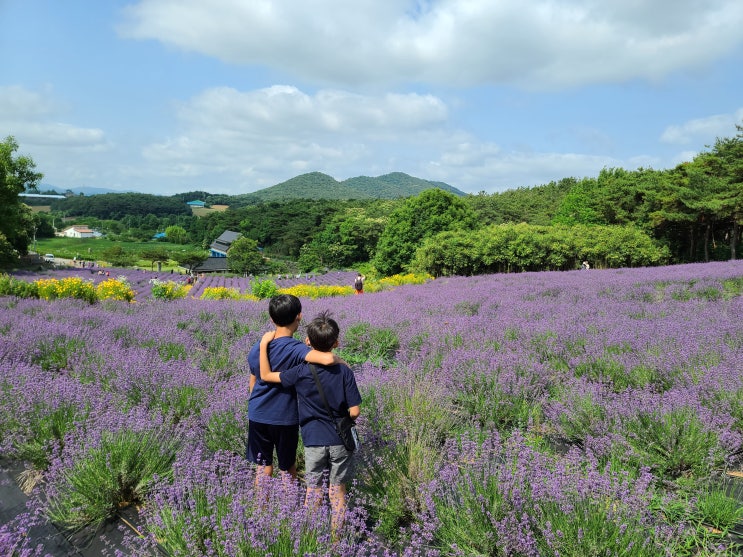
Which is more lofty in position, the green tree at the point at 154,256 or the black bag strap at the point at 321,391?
the black bag strap at the point at 321,391

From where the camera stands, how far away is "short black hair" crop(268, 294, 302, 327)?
8.83 feet

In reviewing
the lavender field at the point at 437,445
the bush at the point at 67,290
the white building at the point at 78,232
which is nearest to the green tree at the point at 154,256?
the white building at the point at 78,232

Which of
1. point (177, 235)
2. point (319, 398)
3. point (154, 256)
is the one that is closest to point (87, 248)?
point (177, 235)

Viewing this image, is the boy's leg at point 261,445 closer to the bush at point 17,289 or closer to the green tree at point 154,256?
the bush at point 17,289

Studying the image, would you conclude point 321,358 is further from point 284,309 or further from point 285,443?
point 285,443

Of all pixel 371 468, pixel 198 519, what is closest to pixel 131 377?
pixel 198 519

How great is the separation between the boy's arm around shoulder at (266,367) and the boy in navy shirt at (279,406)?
0.12 feet

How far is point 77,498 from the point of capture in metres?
2.47

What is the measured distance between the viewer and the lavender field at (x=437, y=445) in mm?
1985

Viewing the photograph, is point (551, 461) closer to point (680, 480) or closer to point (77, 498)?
point (680, 480)

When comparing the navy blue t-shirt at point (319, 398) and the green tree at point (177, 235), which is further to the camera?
the green tree at point (177, 235)

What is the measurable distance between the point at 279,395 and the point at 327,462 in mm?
469

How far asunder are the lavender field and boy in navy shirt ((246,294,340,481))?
0.17 m

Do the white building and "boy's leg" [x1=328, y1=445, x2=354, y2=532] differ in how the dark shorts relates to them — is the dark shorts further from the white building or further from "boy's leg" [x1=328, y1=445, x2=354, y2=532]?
the white building
